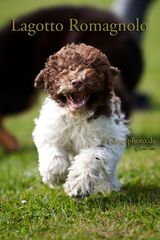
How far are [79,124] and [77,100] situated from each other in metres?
0.36

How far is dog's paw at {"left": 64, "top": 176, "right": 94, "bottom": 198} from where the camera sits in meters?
5.38

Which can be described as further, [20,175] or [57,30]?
[57,30]

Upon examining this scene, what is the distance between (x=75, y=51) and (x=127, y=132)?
3.26 ft

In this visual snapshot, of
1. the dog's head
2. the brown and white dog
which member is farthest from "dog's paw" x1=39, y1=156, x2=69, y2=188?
the brown and white dog

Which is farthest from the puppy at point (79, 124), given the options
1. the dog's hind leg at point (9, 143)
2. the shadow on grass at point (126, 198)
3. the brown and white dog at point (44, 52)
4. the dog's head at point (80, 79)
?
the dog's hind leg at point (9, 143)

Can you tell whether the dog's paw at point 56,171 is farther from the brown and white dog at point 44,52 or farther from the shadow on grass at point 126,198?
the brown and white dog at point 44,52

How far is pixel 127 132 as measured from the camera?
20.1 feet

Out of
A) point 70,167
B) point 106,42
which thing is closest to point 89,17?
point 106,42

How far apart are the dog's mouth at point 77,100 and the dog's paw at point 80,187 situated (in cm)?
54

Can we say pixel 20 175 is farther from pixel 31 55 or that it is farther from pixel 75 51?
pixel 31 55

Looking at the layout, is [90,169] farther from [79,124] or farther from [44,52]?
[44,52]

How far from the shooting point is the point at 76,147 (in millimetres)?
5797

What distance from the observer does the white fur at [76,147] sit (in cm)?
549

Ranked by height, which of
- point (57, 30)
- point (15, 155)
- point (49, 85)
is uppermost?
point (57, 30)
